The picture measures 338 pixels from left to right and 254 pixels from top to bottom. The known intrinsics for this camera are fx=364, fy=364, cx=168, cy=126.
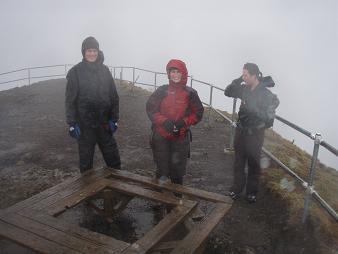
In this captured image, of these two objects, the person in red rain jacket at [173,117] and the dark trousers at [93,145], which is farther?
the dark trousers at [93,145]

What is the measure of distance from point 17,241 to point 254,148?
370cm

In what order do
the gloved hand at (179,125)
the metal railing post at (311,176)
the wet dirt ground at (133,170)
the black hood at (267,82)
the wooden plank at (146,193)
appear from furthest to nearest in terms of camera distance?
the black hood at (267,82) < the gloved hand at (179,125) < the wet dirt ground at (133,170) < the metal railing post at (311,176) < the wooden plank at (146,193)

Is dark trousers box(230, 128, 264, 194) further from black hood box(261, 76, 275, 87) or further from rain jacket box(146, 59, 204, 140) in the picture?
rain jacket box(146, 59, 204, 140)

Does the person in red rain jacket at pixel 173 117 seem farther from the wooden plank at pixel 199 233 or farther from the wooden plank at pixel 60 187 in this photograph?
the wooden plank at pixel 199 233

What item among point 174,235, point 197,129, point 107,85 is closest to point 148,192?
point 174,235

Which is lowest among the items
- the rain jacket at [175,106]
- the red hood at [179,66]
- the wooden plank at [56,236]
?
the wooden plank at [56,236]

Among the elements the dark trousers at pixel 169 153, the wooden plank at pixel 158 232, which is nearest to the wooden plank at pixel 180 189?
the wooden plank at pixel 158 232

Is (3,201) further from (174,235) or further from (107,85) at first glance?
(174,235)

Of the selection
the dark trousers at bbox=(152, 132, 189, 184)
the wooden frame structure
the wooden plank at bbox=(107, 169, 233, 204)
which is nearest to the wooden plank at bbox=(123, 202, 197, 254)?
the wooden frame structure

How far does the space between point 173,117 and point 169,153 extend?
0.56m

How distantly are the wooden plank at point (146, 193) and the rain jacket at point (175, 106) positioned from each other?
96 cm

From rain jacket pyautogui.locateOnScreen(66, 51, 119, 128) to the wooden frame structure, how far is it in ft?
2.97

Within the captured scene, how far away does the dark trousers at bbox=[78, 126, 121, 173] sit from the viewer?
5645mm

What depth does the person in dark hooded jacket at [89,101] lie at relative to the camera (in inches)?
215
